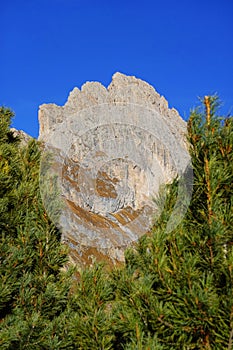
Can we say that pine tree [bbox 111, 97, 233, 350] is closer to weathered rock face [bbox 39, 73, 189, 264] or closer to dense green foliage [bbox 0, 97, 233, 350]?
dense green foliage [bbox 0, 97, 233, 350]

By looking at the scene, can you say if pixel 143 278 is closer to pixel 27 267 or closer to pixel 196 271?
pixel 196 271

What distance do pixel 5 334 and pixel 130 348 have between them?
5.26ft

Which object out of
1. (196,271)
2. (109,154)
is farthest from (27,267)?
(196,271)

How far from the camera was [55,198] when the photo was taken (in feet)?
17.2

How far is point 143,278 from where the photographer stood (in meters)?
3.58

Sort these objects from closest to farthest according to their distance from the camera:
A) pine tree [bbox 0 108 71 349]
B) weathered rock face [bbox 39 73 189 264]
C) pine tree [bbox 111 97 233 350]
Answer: pine tree [bbox 111 97 233 350]
weathered rock face [bbox 39 73 189 264]
pine tree [bbox 0 108 71 349]

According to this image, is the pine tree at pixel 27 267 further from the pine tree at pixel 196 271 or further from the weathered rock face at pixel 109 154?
the pine tree at pixel 196 271

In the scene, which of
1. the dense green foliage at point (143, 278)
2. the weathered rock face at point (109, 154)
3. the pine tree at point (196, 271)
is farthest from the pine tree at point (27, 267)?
the pine tree at point (196, 271)

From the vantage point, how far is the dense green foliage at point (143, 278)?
3.39 m

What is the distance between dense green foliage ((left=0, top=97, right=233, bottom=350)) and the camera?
3.39 metres

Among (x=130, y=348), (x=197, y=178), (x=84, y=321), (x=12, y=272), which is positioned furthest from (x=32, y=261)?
(x=197, y=178)

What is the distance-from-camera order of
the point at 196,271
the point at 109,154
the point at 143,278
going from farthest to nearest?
the point at 109,154 < the point at 143,278 < the point at 196,271

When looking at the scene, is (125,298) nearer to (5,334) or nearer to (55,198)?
(5,334)

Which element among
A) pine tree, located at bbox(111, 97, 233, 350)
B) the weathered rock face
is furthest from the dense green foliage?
the weathered rock face
